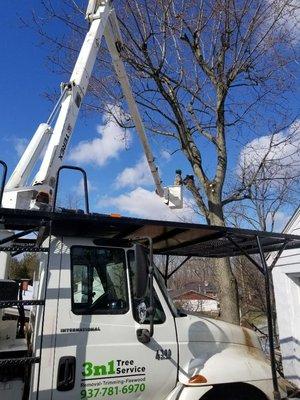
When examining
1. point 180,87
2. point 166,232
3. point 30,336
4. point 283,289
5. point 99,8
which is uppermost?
point 180,87

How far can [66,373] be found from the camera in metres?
3.64

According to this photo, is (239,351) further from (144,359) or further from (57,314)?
(57,314)

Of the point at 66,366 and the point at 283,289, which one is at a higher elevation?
the point at 283,289

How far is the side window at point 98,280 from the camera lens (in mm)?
3994

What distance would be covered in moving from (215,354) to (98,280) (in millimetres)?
1500

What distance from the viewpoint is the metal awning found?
12.7 feet

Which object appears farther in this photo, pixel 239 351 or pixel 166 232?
pixel 166 232

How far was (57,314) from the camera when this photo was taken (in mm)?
3785

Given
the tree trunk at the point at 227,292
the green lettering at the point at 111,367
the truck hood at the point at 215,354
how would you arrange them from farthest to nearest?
1. the tree trunk at the point at 227,292
2. the truck hood at the point at 215,354
3. the green lettering at the point at 111,367

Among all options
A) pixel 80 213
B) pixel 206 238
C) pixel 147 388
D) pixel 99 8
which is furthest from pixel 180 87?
pixel 147 388

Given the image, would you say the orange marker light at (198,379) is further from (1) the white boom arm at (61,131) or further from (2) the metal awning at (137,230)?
(1) the white boom arm at (61,131)

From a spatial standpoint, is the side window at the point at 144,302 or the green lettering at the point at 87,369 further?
the side window at the point at 144,302

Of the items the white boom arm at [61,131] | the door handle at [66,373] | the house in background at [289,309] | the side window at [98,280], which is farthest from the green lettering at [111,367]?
the house in background at [289,309]

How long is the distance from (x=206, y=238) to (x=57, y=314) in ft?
7.25
